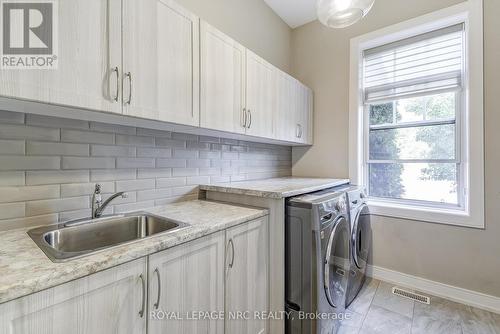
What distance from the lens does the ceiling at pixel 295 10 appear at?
2.59 m

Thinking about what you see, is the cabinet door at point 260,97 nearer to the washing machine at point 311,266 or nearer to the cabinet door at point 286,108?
the cabinet door at point 286,108

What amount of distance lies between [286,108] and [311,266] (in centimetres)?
156

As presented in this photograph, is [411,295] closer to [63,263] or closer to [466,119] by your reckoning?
[466,119]

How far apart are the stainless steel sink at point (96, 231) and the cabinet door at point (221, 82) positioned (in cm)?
70

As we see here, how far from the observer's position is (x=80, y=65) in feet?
3.16

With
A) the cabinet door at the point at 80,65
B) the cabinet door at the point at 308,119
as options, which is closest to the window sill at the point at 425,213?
the cabinet door at the point at 308,119

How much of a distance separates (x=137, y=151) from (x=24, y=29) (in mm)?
771

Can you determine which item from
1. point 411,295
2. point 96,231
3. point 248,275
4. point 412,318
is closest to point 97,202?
point 96,231

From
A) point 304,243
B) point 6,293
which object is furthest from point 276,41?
point 6,293

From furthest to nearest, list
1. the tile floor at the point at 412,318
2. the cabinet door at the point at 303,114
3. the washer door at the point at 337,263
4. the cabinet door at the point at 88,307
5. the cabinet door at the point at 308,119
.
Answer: the cabinet door at the point at 308,119 → the cabinet door at the point at 303,114 → the tile floor at the point at 412,318 → the washer door at the point at 337,263 → the cabinet door at the point at 88,307

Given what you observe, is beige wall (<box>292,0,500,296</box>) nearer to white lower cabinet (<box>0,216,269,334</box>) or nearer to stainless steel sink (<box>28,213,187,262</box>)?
white lower cabinet (<box>0,216,269,334</box>)

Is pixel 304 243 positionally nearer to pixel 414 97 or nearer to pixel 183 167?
pixel 183 167

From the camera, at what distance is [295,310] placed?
146 centimetres

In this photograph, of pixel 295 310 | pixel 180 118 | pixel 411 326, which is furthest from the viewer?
pixel 411 326
